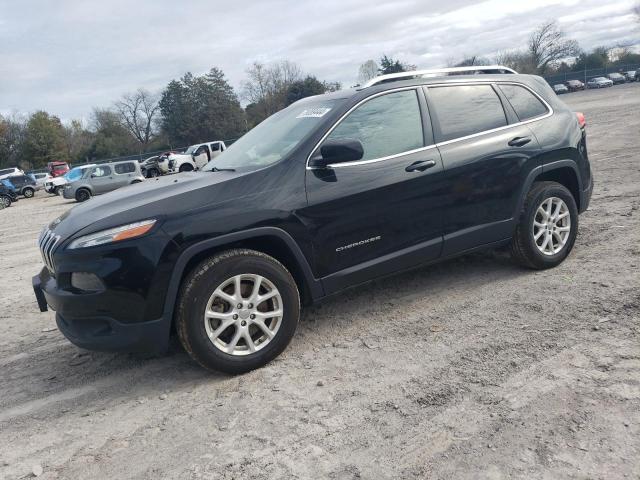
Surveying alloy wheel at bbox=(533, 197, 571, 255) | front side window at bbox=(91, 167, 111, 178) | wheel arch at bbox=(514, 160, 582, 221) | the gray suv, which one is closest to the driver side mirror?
wheel arch at bbox=(514, 160, 582, 221)

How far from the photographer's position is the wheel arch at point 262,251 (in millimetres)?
3150

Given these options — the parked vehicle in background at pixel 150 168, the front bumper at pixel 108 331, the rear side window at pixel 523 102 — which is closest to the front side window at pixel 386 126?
the rear side window at pixel 523 102

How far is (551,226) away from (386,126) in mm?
1922

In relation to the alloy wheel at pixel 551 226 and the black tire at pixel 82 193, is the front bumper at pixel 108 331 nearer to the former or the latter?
the alloy wheel at pixel 551 226

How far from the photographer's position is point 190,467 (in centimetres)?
255

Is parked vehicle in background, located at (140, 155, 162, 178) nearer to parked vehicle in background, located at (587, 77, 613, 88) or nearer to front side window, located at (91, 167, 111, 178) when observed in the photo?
front side window, located at (91, 167, 111, 178)

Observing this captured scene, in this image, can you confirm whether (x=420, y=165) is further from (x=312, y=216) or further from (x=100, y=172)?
(x=100, y=172)

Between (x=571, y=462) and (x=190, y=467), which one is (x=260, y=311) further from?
(x=571, y=462)

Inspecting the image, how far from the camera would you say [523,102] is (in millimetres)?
4707

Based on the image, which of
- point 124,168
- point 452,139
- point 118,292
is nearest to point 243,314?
point 118,292

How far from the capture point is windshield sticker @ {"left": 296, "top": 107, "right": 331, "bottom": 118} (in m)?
3.92

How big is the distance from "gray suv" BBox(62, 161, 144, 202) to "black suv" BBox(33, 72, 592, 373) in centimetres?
1955

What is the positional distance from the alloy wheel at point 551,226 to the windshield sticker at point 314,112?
2157 millimetres

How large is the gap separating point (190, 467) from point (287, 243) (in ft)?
4.91
